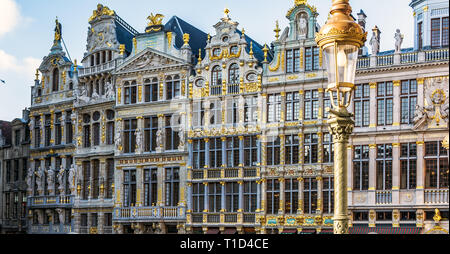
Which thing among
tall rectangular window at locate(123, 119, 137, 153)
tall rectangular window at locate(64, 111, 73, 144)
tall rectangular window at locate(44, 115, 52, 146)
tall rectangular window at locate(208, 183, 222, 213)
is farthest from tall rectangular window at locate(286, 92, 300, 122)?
tall rectangular window at locate(44, 115, 52, 146)

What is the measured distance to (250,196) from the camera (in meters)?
19.7

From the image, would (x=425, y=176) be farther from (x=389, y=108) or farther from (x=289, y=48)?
(x=289, y=48)

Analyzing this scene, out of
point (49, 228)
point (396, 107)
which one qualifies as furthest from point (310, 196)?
point (49, 228)

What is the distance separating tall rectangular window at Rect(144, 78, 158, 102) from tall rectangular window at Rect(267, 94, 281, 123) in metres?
3.73

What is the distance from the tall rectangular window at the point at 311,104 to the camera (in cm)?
1913

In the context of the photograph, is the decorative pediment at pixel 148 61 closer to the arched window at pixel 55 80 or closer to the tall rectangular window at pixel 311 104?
the arched window at pixel 55 80

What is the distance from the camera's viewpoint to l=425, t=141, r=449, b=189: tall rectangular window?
1700 cm

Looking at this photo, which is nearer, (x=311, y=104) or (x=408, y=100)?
(x=408, y=100)

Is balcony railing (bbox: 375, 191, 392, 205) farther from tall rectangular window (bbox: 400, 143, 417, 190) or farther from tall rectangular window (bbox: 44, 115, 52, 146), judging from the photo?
tall rectangular window (bbox: 44, 115, 52, 146)

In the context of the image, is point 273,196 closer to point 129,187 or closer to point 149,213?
point 149,213

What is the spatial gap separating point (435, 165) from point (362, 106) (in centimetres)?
234

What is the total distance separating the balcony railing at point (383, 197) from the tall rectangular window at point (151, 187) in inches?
254
